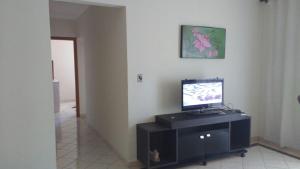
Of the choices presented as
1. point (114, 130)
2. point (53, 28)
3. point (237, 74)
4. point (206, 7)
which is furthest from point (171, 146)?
point (53, 28)

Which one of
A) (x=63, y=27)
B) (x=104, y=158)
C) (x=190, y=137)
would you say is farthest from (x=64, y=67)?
(x=190, y=137)

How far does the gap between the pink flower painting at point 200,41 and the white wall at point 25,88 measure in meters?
2.08

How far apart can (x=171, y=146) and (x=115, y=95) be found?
115cm

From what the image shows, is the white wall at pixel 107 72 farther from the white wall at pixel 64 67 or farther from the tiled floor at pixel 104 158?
the white wall at pixel 64 67

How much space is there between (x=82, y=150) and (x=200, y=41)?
100.0 inches

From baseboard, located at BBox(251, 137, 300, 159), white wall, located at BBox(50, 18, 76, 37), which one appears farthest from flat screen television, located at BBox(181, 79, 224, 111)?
white wall, located at BBox(50, 18, 76, 37)

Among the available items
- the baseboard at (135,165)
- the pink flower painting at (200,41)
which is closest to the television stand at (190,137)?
the baseboard at (135,165)

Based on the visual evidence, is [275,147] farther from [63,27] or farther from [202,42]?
[63,27]

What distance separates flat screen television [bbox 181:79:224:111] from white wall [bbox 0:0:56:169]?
1747 millimetres

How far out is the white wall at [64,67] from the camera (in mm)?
8539

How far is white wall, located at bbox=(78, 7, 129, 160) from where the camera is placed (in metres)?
3.28

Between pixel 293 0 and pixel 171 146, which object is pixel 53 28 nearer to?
pixel 171 146

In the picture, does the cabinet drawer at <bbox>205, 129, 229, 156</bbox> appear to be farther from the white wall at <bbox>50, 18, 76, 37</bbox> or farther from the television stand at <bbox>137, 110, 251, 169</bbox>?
the white wall at <bbox>50, 18, 76, 37</bbox>

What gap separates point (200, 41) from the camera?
3504 mm
